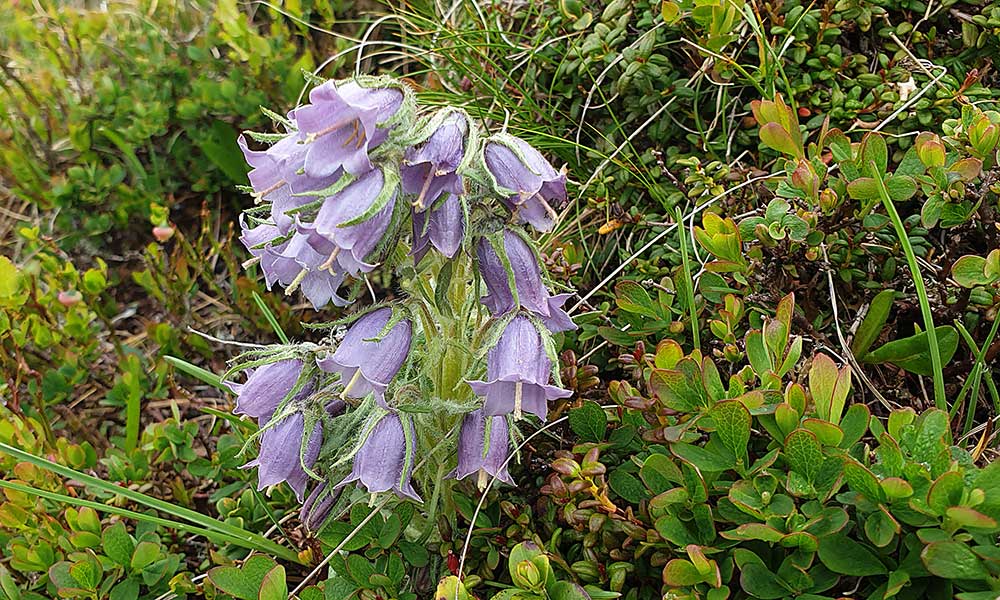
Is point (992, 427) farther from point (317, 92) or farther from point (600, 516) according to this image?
point (317, 92)

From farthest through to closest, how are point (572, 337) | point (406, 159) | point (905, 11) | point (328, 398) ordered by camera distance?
1. point (905, 11)
2. point (572, 337)
3. point (328, 398)
4. point (406, 159)

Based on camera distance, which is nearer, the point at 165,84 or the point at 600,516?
the point at 600,516

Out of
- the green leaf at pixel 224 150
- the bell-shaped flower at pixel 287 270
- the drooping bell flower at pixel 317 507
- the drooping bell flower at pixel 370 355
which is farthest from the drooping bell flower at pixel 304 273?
the green leaf at pixel 224 150

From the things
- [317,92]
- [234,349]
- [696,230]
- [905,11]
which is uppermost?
[317,92]

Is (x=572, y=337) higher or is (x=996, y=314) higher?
(x=996, y=314)

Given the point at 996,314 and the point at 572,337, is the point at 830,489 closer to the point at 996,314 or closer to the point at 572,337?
the point at 996,314

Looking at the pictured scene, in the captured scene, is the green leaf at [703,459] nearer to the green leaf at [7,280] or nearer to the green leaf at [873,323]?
the green leaf at [873,323]

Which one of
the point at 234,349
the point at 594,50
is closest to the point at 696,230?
the point at 594,50

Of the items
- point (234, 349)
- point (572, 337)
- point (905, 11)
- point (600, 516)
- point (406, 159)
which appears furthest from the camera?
point (234, 349)
